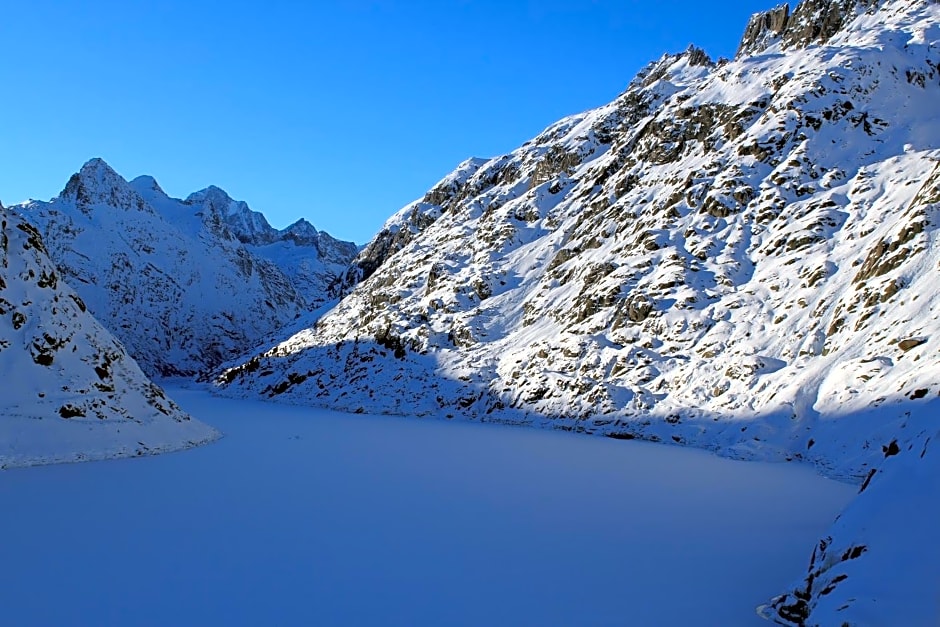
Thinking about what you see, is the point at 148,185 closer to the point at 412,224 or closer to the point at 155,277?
the point at 155,277

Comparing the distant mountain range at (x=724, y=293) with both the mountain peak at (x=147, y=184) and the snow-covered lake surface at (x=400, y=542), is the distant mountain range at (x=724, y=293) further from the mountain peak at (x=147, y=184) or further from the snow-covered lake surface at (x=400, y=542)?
the mountain peak at (x=147, y=184)

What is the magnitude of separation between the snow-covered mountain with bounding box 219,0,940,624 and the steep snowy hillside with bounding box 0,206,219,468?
89.3 feet

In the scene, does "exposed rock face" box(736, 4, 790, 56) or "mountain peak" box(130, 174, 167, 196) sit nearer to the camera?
"exposed rock face" box(736, 4, 790, 56)

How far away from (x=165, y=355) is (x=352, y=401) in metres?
81.7

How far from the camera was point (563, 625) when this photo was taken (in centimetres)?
897

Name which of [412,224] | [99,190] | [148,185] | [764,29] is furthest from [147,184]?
[764,29]

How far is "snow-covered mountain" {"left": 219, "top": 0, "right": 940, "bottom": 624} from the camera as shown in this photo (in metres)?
29.8

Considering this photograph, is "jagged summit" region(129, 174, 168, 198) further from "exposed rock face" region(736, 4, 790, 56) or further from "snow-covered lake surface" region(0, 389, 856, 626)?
"snow-covered lake surface" region(0, 389, 856, 626)

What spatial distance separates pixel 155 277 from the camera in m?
141

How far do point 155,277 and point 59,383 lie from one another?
127 m

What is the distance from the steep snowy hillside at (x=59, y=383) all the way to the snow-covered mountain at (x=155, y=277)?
8822 centimetres

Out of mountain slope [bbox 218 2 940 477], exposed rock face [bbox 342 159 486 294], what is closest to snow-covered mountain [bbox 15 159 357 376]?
exposed rock face [bbox 342 159 486 294]

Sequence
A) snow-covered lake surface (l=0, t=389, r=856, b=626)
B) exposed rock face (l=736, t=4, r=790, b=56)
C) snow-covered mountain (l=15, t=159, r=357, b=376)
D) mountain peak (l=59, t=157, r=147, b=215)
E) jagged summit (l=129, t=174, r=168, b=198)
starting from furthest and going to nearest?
jagged summit (l=129, t=174, r=168, b=198), mountain peak (l=59, t=157, r=147, b=215), snow-covered mountain (l=15, t=159, r=357, b=376), exposed rock face (l=736, t=4, r=790, b=56), snow-covered lake surface (l=0, t=389, r=856, b=626)

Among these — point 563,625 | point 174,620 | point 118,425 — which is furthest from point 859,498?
point 118,425
